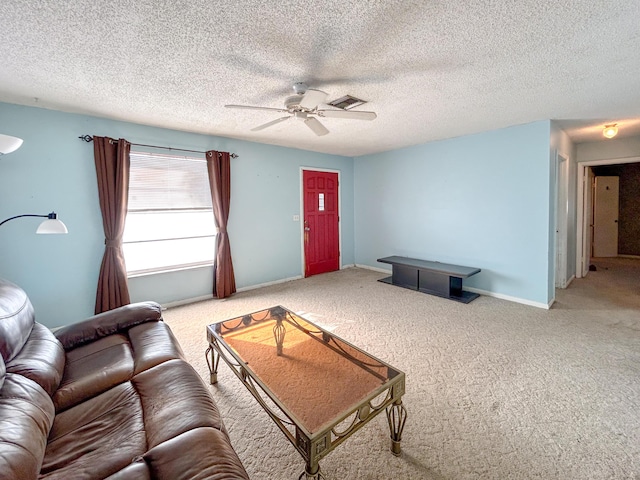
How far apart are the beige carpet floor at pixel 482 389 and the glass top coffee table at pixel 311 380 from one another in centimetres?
16

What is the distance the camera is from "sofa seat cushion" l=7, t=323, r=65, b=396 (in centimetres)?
132

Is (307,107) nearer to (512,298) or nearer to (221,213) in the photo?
(221,213)

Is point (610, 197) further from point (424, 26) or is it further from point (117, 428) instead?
point (117, 428)

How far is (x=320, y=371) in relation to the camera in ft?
5.70

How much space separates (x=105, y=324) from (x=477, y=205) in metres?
4.55

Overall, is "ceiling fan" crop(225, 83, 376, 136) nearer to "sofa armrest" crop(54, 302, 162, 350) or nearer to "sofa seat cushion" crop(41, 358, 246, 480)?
"sofa armrest" crop(54, 302, 162, 350)

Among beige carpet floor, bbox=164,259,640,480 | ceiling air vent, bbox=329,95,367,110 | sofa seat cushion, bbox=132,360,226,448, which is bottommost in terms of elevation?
beige carpet floor, bbox=164,259,640,480

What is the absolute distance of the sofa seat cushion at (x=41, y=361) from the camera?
4.34ft

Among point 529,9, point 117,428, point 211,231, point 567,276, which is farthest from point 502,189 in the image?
point 117,428

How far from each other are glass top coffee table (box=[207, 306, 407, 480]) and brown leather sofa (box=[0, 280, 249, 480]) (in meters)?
0.31

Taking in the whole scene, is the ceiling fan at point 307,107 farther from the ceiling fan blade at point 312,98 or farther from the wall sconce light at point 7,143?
the wall sconce light at point 7,143

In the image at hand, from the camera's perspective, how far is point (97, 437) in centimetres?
116

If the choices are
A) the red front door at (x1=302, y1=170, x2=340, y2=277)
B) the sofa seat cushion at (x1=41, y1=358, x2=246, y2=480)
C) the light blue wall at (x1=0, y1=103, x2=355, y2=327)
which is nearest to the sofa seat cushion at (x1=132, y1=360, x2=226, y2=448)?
the sofa seat cushion at (x1=41, y1=358, x2=246, y2=480)

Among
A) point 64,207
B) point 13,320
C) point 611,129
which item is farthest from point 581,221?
point 64,207
